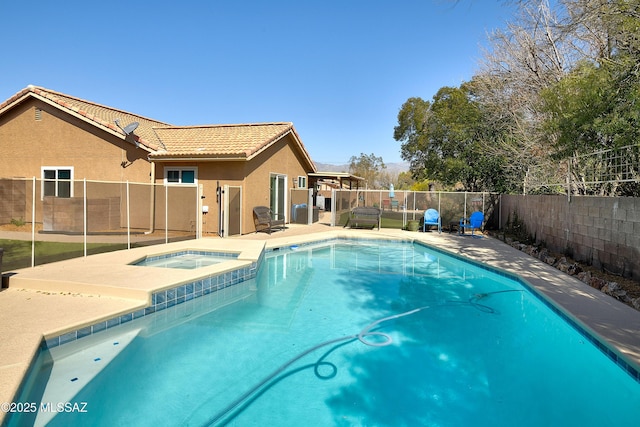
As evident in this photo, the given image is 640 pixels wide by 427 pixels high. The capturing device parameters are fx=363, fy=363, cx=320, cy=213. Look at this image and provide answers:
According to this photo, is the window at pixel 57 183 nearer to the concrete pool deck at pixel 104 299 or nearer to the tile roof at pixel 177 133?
the tile roof at pixel 177 133

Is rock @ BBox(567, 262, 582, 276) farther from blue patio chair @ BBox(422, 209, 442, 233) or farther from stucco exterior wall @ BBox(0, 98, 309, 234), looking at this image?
stucco exterior wall @ BBox(0, 98, 309, 234)

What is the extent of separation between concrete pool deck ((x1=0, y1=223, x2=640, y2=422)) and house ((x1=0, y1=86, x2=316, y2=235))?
408 centimetres

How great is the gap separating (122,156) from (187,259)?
19.5 ft

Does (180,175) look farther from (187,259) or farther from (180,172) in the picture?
(187,259)

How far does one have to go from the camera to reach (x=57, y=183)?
1181 cm

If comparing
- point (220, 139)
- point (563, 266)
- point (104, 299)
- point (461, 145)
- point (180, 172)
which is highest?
point (461, 145)

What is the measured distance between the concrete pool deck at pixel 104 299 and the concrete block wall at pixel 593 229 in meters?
0.87

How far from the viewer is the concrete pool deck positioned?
3.77m

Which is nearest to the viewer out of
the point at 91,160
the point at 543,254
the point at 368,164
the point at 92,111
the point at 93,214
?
the point at 543,254

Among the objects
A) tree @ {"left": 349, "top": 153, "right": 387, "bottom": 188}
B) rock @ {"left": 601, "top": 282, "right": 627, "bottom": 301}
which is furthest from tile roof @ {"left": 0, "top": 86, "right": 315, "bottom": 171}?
tree @ {"left": 349, "top": 153, "right": 387, "bottom": 188}

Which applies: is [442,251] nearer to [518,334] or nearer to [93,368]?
[518,334]

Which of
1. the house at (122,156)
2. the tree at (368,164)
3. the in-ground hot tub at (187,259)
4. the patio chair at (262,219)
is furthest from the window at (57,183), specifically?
the tree at (368,164)

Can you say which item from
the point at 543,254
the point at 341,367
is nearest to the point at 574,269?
the point at 543,254

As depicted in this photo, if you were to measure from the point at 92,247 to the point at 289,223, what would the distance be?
928cm
